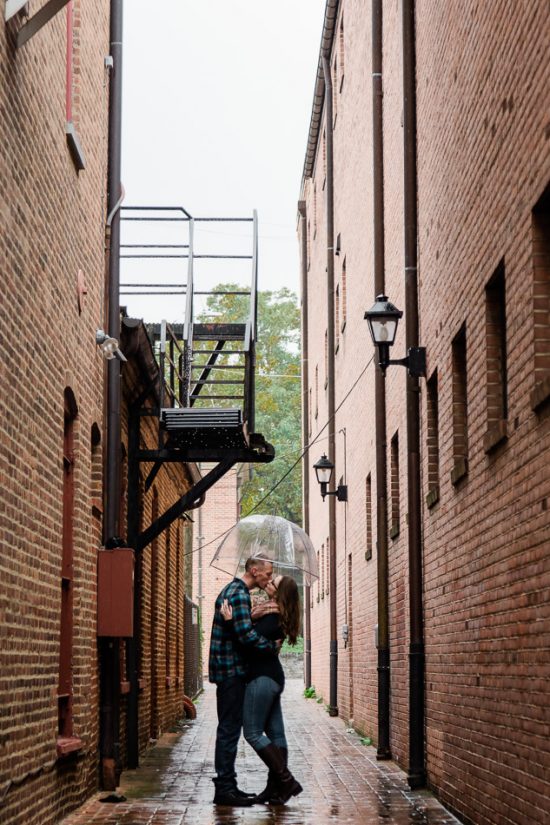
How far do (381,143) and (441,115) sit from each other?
5539 mm

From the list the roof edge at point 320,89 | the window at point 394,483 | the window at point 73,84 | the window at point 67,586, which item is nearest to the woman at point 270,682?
the window at point 67,586

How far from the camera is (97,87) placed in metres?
12.2

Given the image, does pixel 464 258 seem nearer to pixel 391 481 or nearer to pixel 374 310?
pixel 374 310

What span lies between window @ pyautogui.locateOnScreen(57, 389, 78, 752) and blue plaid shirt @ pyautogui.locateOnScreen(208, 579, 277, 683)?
4.25 ft

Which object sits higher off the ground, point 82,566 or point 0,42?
point 0,42

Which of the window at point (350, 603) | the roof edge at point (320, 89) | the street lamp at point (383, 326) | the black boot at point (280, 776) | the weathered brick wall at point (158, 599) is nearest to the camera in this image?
the black boot at point (280, 776)

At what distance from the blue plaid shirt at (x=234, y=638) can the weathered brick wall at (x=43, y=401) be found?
1036mm

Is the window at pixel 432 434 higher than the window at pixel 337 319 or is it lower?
lower

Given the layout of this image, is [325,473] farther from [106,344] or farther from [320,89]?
[106,344]

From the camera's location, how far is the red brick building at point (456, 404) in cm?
769

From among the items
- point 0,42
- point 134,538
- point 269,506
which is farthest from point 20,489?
point 269,506

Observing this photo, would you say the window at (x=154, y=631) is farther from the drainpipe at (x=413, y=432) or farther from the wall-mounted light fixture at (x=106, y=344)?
the wall-mounted light fixture at (x=106, y=344)

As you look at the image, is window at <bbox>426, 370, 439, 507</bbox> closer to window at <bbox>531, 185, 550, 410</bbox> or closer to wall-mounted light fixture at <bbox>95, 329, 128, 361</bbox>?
wall-mounted light fixture at <bbox>95, 329, 128, 361</bbox>

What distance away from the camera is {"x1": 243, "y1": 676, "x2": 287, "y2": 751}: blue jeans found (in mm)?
11023
